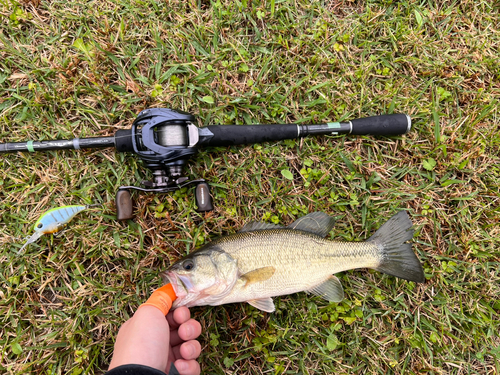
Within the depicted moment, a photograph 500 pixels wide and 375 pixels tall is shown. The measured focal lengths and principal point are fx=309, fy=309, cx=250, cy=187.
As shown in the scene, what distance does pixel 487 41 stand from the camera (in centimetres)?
365

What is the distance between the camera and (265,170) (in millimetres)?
3453

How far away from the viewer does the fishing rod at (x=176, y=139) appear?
2898mm

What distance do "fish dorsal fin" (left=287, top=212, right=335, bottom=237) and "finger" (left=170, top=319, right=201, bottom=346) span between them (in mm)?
1326

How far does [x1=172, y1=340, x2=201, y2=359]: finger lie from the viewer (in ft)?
9.31

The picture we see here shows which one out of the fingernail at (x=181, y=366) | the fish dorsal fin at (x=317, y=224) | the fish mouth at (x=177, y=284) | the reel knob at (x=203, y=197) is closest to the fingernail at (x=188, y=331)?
the fingernail at (x=181, y=366)

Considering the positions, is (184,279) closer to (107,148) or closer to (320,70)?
(107,148)

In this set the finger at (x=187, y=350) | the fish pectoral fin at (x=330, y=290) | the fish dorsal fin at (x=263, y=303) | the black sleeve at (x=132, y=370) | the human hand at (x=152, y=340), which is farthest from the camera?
the fish pectoral fin at (x=330, y=290)

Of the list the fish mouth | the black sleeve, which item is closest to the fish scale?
the fish mouth

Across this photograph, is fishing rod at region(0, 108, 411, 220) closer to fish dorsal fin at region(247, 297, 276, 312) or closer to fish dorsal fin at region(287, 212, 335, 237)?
fish dorsal fin at region(287, 212, 335, 237)

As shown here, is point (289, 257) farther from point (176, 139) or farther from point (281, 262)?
point (176, 139)

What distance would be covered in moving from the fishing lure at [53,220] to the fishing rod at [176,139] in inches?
20.5

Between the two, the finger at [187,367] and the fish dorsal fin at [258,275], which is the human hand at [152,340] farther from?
the fish dorsal fin at [258,275]

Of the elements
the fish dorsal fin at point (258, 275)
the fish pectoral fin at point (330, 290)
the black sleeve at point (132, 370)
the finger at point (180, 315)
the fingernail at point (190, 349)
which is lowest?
the fingernail at point (190, 349)

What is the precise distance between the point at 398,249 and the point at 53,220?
353cm
